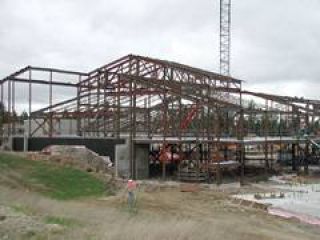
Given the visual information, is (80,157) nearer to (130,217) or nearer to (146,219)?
(130,217)

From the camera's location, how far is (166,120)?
31594mm

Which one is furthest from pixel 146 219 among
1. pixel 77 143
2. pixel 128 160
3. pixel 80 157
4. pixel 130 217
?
pixel 77 143

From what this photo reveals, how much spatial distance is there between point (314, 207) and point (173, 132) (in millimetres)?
15802

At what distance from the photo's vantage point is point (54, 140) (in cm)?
3606

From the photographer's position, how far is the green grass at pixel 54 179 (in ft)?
69.5

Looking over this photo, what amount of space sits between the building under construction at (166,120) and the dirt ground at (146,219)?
8219 mm

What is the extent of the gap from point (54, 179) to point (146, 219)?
33.5 ft

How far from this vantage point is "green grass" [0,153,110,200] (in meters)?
21.2

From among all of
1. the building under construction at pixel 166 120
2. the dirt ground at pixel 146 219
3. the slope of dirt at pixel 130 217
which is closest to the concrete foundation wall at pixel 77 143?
the building under construction at pixel 166 120

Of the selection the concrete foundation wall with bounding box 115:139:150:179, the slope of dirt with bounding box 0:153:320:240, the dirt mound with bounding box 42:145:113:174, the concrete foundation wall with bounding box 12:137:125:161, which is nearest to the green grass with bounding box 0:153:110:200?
the slope of dirt with bounding box 0:153:320:240

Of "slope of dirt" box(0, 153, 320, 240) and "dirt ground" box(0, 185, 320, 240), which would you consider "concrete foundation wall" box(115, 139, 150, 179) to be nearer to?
"slope of dirt" box(0, 153, 320, 240)

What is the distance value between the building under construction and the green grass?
26.1 ft

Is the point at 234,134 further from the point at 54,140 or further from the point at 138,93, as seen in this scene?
the point at 54,140

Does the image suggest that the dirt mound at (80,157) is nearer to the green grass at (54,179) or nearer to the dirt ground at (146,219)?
the green grass at (54,179)
